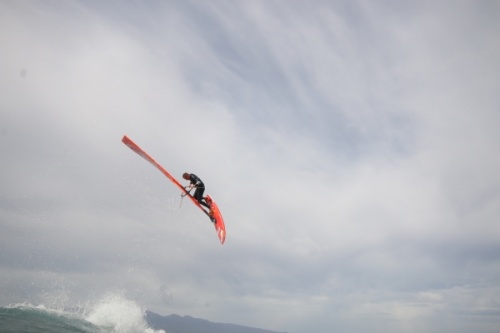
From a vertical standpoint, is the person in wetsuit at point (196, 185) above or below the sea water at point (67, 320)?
above

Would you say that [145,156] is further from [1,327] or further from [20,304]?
[20,304]

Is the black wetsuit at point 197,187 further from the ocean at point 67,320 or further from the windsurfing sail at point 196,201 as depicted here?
the ocean at point 67,320

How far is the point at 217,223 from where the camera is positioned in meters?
16.4

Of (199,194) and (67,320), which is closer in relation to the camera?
(199,194)

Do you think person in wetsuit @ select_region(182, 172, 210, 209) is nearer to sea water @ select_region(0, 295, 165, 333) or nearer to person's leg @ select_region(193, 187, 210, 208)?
person's leg @ select_region(193, 187, 210, 208)

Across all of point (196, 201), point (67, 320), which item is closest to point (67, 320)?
point (67, 320)

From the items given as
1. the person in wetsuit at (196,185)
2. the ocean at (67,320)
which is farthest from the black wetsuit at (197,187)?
the ocean at (67,320)

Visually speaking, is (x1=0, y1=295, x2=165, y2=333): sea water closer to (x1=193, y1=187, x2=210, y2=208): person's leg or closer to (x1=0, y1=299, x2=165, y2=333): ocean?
(x1=0, y1=299, x2=165, y2=333): ocean

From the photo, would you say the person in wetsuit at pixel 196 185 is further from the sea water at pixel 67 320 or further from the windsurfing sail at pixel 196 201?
the sea water at pixel 67 320

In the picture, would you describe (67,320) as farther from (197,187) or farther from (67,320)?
(197,187)

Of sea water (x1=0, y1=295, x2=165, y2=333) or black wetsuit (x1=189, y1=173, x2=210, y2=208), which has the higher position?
black wetsuit (x1=189, y1=173, x2=210, y2=208)

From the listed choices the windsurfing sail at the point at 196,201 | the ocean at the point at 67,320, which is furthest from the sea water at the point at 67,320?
the windsurfing sail at the point at 196,201

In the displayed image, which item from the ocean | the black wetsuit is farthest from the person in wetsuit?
the ocean

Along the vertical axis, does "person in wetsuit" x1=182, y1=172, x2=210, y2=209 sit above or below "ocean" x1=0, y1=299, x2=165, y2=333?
above
